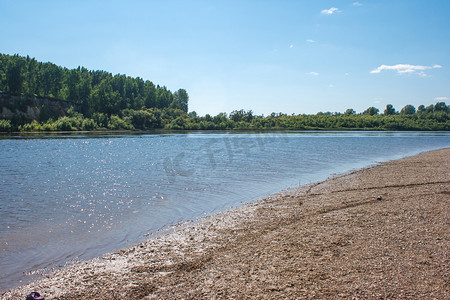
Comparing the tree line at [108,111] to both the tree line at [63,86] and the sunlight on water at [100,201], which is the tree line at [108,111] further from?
the sunlight on water at [100,201]

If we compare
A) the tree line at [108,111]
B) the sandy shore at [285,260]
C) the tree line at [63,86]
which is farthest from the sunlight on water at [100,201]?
the tree line at [63,86]

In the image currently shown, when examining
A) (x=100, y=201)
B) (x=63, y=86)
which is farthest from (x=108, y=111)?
(x=100, y=201)

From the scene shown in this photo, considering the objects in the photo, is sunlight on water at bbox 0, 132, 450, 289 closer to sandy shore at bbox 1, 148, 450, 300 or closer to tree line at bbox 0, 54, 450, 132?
sandy shore at bbox 1, 148, 450, 300

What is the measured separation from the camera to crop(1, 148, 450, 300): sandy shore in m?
5.34

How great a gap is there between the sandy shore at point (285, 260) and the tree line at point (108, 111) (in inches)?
4151

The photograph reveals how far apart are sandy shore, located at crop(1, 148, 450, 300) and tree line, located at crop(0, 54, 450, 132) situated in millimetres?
105445

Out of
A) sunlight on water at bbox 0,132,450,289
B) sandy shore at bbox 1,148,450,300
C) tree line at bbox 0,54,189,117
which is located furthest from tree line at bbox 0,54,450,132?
sandy shore at bbox 1,148,450,300

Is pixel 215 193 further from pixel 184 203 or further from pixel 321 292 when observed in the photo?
pixel 321 292

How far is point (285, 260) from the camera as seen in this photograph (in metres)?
6.54

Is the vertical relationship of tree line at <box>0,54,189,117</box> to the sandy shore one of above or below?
above

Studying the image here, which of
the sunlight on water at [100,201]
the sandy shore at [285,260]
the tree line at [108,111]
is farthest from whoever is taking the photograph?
the tree line at [108,111]

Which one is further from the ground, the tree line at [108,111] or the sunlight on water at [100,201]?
the tree line at [108,111]

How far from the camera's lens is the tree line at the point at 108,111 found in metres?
113

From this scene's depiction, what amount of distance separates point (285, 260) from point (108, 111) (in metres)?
150
